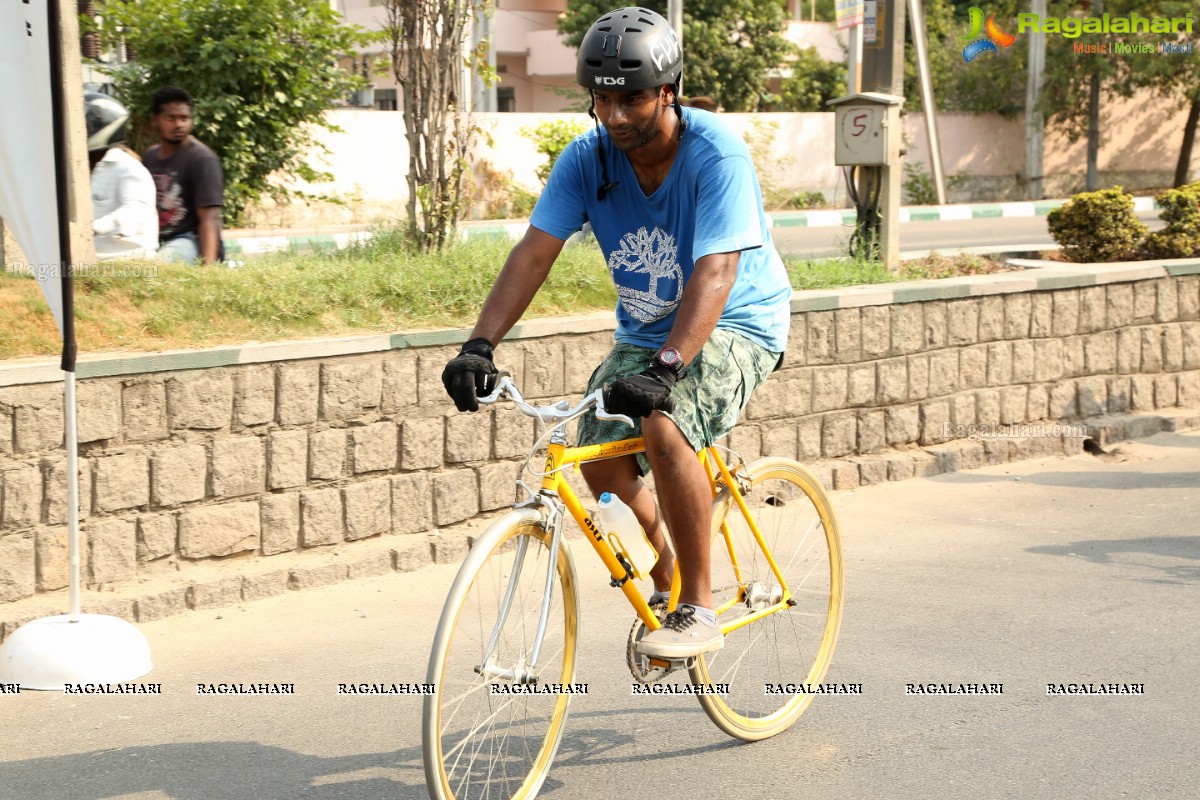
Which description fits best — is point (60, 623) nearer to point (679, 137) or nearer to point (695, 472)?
point (695, 472)

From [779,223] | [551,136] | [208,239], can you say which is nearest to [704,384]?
[208,239]

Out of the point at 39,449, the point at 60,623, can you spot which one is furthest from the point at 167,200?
the point at 60,623

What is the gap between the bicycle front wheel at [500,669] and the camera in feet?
10.5

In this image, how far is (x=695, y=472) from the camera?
3.70 m

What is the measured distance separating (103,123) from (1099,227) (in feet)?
21.4

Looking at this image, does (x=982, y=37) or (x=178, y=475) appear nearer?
(x=178, y=475)

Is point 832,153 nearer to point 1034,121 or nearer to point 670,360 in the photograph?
point 1034,121

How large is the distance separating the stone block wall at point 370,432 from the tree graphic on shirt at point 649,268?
220 centimetres

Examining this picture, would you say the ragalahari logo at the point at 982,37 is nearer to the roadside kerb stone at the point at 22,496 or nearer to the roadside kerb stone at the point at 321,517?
the roadside kerb stone at the point at 321,517

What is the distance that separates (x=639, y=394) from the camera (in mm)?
3297

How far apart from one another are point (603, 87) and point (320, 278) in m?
3.33

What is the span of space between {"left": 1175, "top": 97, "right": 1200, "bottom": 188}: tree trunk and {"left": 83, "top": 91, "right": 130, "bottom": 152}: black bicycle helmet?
2696 cm

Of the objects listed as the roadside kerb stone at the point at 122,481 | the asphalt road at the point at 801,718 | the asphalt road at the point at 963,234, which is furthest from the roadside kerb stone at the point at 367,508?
the asphalt road at the point at 963,234

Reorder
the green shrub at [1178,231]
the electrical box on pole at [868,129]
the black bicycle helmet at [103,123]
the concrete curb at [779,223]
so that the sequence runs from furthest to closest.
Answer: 1. the green shrub at [1178,231]
2. the electrical box on pole at [868,129]
3. the concrete curb at [779,223]
4. the black bicycle helmet at [103,123]
